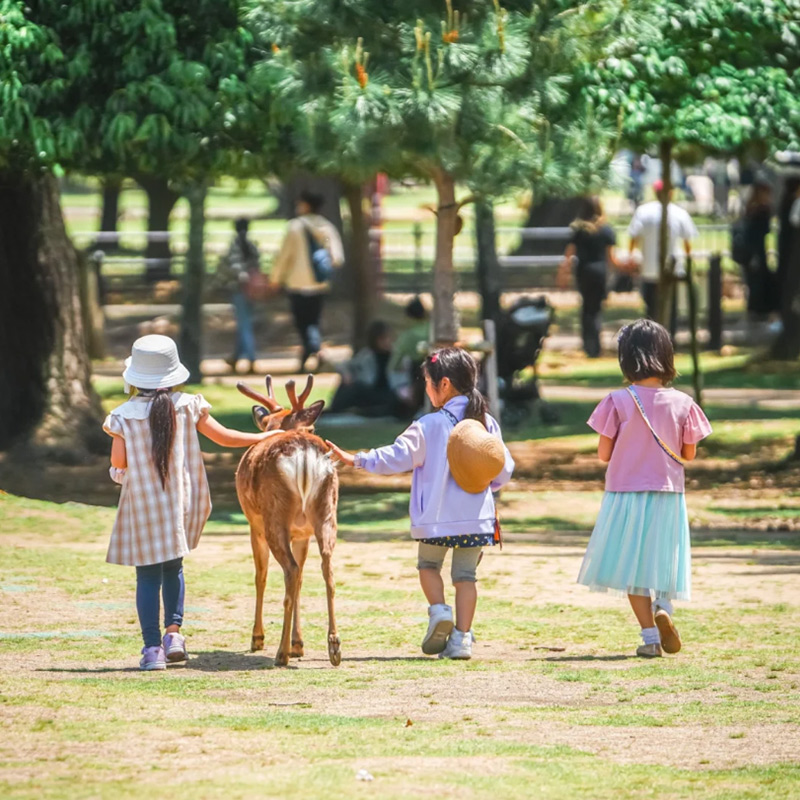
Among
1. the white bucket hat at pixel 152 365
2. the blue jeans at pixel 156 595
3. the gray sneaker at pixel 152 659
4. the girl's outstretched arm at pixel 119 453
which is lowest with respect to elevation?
the gray sneaker at pixel 152 659

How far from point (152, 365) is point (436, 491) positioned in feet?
4.50

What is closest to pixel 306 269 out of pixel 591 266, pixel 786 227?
pixel 591 266

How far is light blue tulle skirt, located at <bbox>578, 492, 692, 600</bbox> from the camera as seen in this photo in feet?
27.0

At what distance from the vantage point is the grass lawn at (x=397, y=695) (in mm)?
5895

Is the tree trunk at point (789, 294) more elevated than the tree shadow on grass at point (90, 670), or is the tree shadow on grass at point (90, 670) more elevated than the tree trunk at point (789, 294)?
the tree trunk at point (789, 294)

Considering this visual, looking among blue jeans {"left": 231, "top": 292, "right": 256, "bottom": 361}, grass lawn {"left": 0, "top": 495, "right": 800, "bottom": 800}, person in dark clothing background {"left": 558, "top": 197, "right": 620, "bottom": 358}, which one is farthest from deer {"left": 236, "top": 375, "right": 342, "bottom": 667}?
person in dark clothing background {"left": 558, "top": 197, "right": 620, "bottom": 358}

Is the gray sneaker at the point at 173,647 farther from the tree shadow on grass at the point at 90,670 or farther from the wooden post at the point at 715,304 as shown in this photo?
the wooden post at the point at 715,304

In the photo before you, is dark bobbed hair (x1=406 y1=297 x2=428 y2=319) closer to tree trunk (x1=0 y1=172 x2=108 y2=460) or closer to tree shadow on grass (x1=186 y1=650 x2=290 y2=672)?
tree trunk (x1=0 y1=172 x2=108 y2=460)

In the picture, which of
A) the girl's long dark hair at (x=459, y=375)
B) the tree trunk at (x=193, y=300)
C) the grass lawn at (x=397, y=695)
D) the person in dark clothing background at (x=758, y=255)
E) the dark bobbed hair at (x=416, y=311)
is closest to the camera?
the grass lawn at (x=397, y=695)

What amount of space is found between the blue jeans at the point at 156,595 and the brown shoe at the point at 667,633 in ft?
7.16

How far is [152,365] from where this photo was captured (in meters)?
7.84

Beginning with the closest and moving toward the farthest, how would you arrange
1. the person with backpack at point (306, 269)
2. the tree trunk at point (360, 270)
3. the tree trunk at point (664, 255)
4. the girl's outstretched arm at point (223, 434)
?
the girl's outstretched arm at point (223, 434), the tree trunk at point (664, 255), the person with backpack at point (306, 269), the tree trunk at point (360, 270)

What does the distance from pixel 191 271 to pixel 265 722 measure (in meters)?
14.2

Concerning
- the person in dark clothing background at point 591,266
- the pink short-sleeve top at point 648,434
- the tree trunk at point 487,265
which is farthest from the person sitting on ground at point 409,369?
the pink short-sleeve top at point 648,434
